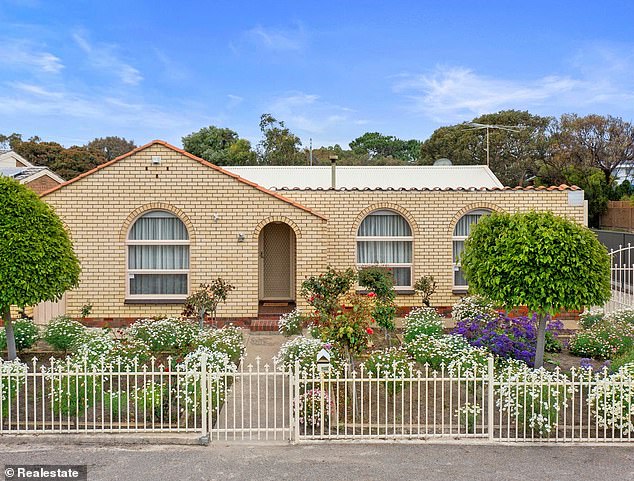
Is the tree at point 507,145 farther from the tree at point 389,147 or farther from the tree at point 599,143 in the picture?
the tree at point 389,147

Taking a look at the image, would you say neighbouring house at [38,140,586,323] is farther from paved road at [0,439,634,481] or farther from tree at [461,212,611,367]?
paved road at [0,439,634,481]

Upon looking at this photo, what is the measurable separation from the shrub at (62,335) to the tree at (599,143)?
40.4 meters

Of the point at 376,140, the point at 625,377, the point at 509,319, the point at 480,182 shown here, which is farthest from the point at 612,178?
the point at 625,377

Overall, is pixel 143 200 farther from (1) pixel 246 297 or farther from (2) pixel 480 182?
(2) pixel 480 182

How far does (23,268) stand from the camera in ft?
30.5

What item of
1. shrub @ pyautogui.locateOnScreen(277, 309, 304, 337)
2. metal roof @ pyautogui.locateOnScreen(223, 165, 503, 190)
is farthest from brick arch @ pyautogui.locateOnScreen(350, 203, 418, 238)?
shrub @ pyautogui.locateOnScreen(277, 309, 304, 337)

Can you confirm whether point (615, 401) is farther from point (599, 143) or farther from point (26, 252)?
point (599, 143)

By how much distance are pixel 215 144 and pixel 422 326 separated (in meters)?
39.5

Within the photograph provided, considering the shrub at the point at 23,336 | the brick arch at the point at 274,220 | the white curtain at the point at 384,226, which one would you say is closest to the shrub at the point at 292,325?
the brick arch at the point at 274,220

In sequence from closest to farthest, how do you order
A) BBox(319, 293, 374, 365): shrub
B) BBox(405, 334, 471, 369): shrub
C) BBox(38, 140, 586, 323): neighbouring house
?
BBox(319, 293, 374, 365): shrub < BBox(405, 334, 471, 369): shrub < BBox(38, 140, 586, 323): neighbouring house

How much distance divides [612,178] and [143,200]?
133 feet

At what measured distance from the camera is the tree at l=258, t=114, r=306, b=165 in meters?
42.8

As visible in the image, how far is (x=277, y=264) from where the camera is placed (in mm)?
16469

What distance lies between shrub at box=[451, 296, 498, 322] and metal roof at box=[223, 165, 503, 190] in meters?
5.31
